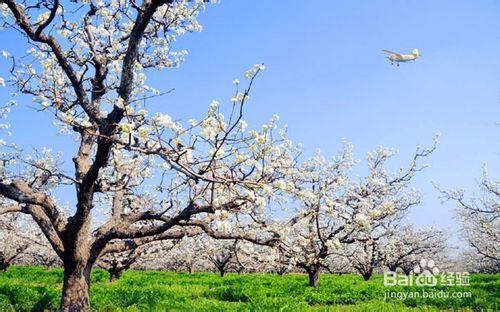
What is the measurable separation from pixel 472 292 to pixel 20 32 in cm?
1625

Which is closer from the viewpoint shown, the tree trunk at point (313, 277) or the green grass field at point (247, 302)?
the green grass field at point (247, 302)

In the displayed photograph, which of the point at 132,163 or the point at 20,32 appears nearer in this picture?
the point at 20,32

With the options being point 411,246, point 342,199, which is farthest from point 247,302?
point 411,246

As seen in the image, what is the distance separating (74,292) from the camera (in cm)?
913

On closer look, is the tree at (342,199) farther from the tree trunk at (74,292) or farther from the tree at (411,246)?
the tree at (411,246)

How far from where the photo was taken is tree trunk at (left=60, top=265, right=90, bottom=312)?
898cm

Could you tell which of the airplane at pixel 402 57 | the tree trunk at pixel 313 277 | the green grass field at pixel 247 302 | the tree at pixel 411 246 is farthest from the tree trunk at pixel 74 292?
the tree at pixel 411 246

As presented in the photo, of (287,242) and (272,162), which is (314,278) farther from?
(272,162)

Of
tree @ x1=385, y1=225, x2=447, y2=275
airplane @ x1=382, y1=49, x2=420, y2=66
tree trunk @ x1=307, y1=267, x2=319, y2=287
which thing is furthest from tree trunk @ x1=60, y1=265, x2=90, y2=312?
tree @ x1=385, y1=225, x2=447, y2=275

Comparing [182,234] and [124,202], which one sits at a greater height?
[124,202]

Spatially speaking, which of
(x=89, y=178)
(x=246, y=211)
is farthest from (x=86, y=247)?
(x=246, y=211)

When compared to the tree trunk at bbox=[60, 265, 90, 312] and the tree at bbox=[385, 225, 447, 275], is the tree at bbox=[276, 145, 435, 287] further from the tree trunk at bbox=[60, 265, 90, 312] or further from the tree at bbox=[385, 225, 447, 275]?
the tree at bbox=[385, 225, 447, 275]

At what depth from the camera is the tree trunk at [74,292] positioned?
8.98 metres

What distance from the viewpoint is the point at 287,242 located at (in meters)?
9.87
